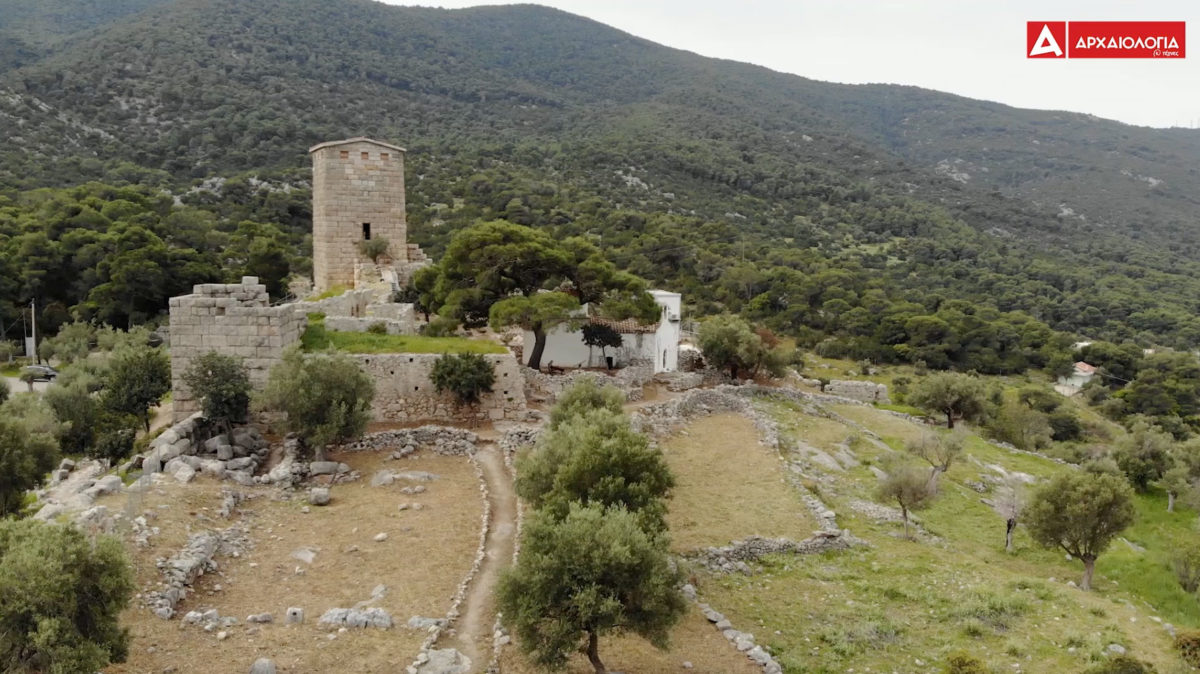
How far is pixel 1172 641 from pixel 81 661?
14.1 m

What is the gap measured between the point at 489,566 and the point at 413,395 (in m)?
7.86

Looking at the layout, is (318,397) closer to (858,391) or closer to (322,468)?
(322,468)

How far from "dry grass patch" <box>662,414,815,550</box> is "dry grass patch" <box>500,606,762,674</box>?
2.81 m

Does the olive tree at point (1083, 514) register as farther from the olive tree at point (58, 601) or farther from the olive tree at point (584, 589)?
the olive tree at point (58, 601)

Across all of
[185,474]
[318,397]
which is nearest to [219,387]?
[318,397]

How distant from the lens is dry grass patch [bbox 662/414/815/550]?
13.6 m

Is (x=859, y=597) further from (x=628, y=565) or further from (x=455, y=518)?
(x=455, y=518)

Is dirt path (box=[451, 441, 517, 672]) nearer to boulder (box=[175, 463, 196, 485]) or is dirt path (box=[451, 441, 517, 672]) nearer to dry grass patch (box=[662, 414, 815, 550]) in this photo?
dry grass patch (box=[662, 414, 815, 550])

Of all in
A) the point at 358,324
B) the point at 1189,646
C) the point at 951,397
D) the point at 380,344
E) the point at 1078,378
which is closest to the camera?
the point at 1189,646

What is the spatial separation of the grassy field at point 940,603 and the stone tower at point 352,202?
17.7 metres

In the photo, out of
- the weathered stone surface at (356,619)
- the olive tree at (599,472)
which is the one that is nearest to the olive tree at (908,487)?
the olive tree at (599,472)

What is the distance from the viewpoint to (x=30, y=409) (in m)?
16.7

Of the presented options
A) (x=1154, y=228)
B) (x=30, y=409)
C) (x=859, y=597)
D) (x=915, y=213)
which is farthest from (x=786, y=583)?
(x=1154, y=228)

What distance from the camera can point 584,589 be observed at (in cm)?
783
